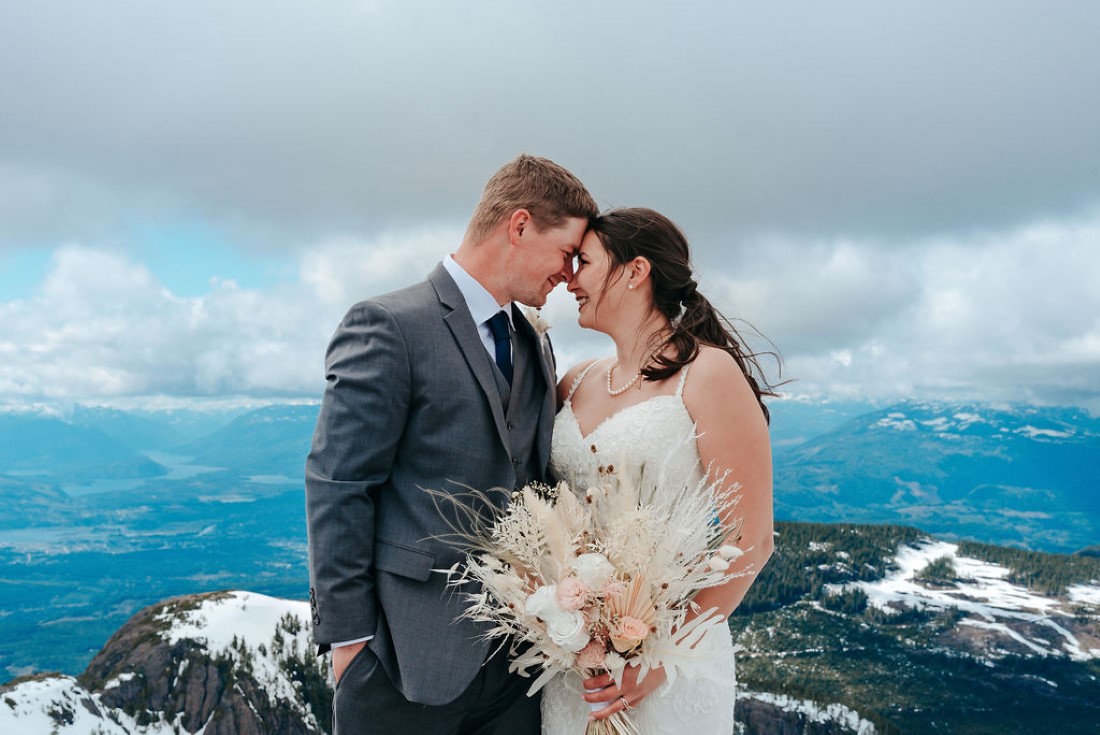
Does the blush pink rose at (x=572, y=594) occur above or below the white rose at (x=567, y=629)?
above

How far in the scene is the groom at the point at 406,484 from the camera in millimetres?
4180

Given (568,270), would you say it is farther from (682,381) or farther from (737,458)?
(737,458)

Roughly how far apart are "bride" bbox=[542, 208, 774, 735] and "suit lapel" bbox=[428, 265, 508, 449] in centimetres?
81

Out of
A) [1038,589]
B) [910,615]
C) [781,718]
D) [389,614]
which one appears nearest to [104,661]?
[781,718]

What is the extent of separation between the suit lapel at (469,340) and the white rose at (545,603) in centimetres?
102

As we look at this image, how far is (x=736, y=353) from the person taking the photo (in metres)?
5.46

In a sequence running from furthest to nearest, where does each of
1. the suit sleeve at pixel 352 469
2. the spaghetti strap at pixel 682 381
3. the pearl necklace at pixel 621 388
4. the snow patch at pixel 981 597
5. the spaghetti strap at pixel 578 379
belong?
the snow patch at pixel 981 597 → the spaghetti strap at pixel 578 379 → the pearl necklace at pixel 621 388 → the spaghetti strap at pixel 682 381 → the suit sleeve at pixel 352 469

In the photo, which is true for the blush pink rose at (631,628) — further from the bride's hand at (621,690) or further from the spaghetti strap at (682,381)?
the spaghetti strap at (682,381)

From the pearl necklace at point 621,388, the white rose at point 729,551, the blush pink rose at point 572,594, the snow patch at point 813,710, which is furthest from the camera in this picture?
the snow patch at point 813,710

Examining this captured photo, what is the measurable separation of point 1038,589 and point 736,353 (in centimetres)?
19137

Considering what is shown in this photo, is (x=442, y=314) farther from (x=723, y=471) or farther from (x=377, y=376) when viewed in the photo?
(x=723, y=471)

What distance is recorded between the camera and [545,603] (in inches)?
147

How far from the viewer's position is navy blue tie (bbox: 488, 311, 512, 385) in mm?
4898

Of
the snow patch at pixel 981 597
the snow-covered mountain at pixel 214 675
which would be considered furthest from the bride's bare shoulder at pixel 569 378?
the snow patch at pixel 981 597
